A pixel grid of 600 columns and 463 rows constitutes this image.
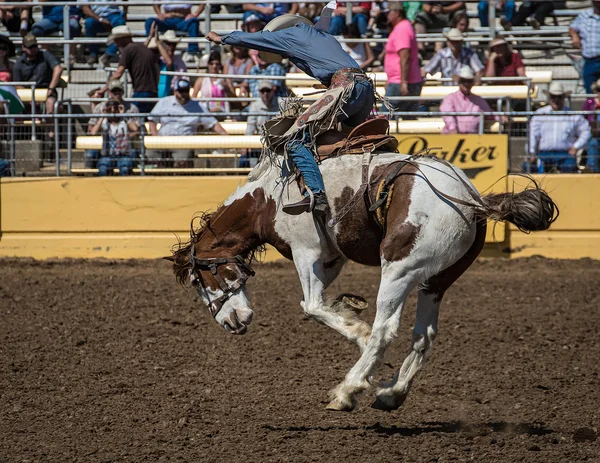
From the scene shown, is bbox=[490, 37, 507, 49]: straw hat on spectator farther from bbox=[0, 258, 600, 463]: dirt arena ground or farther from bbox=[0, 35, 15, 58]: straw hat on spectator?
bbox=[0, 35, 15, 58]: straw hat on spectator

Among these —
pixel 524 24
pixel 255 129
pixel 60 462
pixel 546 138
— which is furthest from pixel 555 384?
pixel 524 24

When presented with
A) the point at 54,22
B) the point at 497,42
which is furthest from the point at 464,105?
the point at 54,22

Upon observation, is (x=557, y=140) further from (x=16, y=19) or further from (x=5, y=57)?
(x=16, y=19)

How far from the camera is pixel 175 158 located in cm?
1178

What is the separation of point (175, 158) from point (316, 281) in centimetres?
647

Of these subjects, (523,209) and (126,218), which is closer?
(523,209)

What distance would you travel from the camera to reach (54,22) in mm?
15859

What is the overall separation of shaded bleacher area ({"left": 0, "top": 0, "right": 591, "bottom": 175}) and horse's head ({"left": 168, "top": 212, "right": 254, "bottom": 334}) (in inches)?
188

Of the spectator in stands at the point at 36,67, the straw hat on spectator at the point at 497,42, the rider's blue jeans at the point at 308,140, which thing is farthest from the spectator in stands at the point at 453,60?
the rider's blue jeans at the point at 308,140

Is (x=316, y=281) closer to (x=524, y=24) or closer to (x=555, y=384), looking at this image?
(x=555, y=384)

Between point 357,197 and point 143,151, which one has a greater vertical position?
point 357,197

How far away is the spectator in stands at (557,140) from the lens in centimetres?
1147

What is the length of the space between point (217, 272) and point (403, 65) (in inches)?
278

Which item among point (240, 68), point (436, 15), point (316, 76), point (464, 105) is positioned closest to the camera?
point (316, 76)
